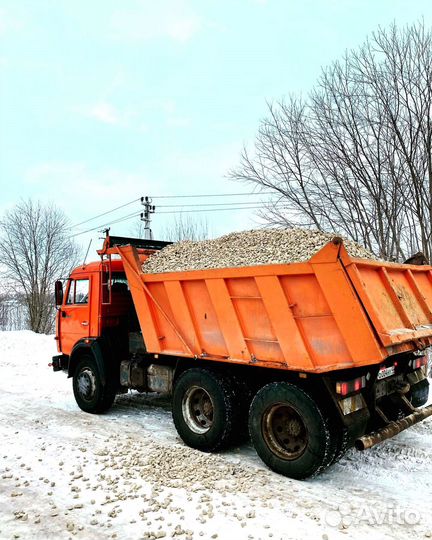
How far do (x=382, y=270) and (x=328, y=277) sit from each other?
0.89m

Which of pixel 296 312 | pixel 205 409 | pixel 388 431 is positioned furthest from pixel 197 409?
pixel 388 431

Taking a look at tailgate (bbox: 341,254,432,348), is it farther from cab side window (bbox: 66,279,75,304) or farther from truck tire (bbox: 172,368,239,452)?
cab side window (bbox: 66,279,75,304)

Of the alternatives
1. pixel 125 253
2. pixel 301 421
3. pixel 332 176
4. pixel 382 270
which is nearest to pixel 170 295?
pixel 125 253

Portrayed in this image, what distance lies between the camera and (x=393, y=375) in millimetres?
5176

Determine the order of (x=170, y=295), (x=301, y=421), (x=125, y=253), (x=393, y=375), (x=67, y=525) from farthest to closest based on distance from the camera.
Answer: (x=125, y=253) → (x=170, y=295) → (x=393, y=375) → (x=301, y=421) → (x=67, y=525)

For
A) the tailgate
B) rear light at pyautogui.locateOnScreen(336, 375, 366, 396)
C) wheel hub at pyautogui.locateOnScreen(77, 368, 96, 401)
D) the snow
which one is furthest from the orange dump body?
wheel hub at pyautogui.locateOnScreen(77, 368, 96, 401)

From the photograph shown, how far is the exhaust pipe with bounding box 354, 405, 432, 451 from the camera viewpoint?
174 inches

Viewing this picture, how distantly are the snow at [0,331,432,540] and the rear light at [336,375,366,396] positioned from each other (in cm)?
98

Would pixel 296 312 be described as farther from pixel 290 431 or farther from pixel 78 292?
pixel 78 292

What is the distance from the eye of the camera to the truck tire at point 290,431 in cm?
448

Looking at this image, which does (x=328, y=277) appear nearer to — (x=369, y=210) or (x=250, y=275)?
(x=250, y=275)

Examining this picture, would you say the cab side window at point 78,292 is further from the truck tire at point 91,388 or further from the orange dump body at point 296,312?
the orange dump body at point 296,312

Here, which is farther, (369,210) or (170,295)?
(369,210)

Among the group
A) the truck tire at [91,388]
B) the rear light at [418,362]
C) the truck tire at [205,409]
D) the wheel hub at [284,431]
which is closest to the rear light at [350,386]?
the wheel hub at [284,431]
